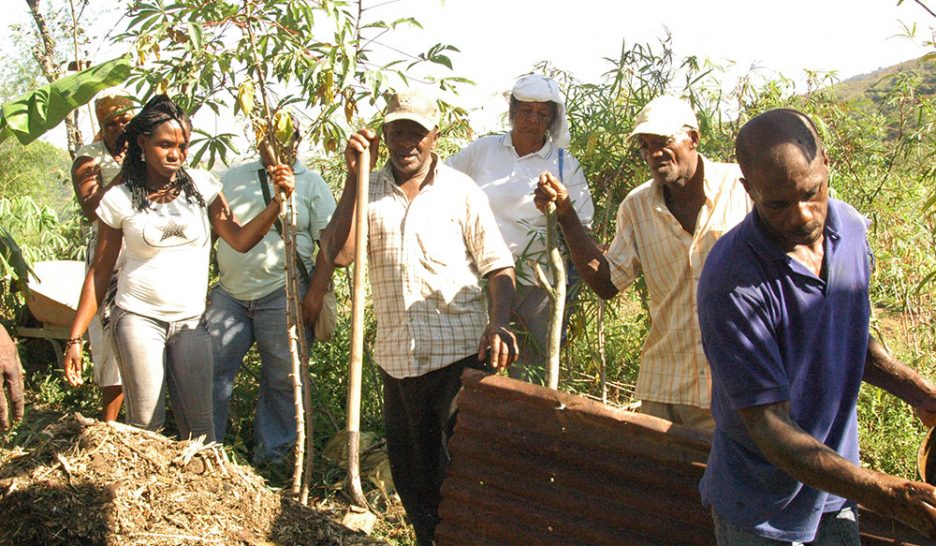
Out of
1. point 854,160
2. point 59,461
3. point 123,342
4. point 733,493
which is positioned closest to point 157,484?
point 59,461

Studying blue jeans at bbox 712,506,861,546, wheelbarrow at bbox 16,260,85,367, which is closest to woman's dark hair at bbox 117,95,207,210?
wheelbarrow at bbox 16,260,85,367

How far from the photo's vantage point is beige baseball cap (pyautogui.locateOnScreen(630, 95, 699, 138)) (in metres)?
3.08

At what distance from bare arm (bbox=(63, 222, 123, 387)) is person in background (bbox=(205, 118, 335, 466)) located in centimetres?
71

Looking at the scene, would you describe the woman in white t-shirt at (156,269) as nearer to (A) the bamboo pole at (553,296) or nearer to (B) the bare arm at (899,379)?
(A) the bamboo pole at (553,296)

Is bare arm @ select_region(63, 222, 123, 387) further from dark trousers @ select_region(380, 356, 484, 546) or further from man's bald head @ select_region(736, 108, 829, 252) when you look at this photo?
man's bald head @ select_region(736, 108, 829, 252)

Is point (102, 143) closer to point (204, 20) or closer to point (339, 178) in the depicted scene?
point (204, 20)

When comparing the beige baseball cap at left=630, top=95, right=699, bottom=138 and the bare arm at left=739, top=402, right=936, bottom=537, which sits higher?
the beige baseball cap at left=630, top=95, right=699, bottom=138

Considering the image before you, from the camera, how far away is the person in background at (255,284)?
15.2 feet

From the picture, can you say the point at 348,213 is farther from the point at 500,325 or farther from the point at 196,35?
A: the point at 196,35

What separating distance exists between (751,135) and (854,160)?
10.5ft

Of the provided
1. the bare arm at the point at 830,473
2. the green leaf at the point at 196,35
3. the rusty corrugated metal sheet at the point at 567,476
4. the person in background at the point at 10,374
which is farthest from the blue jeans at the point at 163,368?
the bare arm at the point at 830,473

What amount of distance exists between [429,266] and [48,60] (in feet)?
16.9

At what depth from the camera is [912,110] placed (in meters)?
4.81

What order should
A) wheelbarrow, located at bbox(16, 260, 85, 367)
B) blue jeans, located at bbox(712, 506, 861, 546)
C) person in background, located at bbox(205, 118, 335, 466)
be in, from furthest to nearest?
wheelbarrow, located at bbox(16, 260, 85, 367)
person in background, located at bbox(205, 118, 335, 466)
blue jeans, located at bbox(712, 506, 861, 546)
